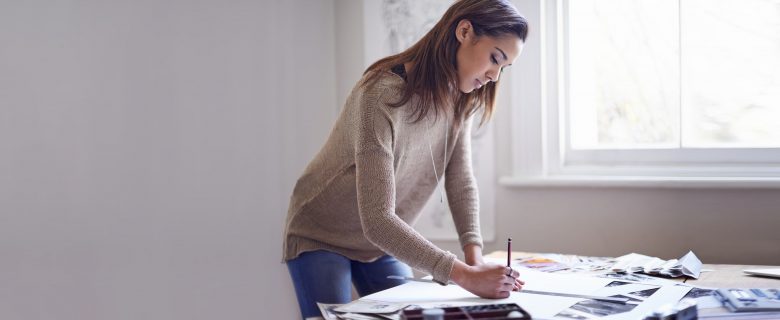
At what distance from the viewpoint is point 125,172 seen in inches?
96.1

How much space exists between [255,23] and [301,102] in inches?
12.0

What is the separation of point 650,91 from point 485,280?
121 cm

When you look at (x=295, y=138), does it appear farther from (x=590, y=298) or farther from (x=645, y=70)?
(x=590, y=298)

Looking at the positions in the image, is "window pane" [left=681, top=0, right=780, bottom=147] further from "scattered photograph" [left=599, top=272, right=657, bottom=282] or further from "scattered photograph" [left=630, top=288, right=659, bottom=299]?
"scattered photograph" [left=630, top=288, right=659, bottom=299]

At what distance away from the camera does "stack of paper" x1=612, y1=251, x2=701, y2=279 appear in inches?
69.1

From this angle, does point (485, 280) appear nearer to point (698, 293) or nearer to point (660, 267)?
point (698, 293)

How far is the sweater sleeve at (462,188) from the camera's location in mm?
1871

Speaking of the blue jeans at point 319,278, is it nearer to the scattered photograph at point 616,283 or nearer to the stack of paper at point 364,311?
the stack of paper at point 364,311

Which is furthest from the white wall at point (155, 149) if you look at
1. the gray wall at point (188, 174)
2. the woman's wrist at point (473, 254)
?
the woman's wrist at point (473, 254)

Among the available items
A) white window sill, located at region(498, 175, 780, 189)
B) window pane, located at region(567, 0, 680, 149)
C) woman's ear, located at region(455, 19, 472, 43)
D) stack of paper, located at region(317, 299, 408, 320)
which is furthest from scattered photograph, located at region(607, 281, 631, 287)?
window pane, located at region(567, 0, 680, 149)

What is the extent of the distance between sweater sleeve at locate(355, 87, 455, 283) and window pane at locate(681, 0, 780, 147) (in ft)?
3.91

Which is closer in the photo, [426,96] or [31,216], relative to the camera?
[426,96]

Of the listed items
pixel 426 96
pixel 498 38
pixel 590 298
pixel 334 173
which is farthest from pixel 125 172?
pixel 590 298

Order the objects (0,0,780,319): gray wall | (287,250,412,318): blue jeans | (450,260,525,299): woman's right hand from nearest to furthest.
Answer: (450,260,525,299): woman's right hand
(287,250,412,318): blue jeans
(0,0,780,319): gray wall
